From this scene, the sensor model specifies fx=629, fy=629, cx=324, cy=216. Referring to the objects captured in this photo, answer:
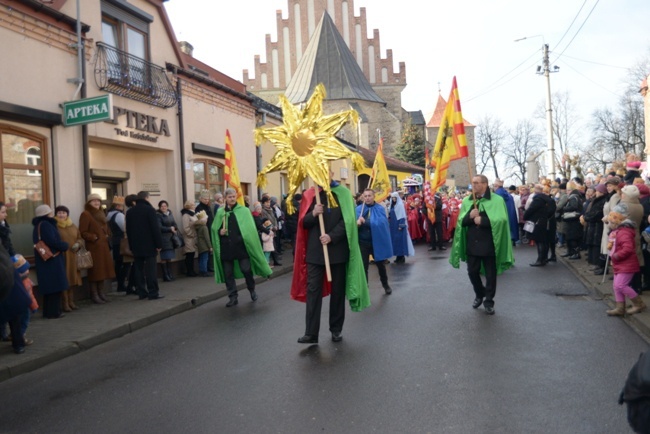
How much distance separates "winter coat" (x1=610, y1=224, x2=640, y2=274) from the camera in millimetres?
7848

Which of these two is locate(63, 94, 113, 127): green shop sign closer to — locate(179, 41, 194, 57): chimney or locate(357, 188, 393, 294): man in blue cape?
locate(357, 188, 393, 294): man in blue cape

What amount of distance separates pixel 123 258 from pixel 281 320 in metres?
4.64

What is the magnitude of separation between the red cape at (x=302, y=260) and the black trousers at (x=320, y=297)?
14 cm

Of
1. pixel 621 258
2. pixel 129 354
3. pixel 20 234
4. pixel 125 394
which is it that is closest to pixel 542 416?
pixel 125 394

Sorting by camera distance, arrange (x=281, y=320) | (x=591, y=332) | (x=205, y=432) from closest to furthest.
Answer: (x=205, y=432) → (x=591, y=332) → (x=281, y=320)

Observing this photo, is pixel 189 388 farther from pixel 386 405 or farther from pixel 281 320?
pixel 281 320

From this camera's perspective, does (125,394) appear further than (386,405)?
Yes

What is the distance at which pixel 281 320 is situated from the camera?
8648 millimetres

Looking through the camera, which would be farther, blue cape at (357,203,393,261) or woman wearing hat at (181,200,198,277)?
woman wearing hat at (181,200,198,277)

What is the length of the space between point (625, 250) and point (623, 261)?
0.14 metres

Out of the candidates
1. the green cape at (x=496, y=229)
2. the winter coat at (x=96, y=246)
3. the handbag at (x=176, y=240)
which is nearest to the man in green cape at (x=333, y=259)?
the green cape at (x=496, y=229)

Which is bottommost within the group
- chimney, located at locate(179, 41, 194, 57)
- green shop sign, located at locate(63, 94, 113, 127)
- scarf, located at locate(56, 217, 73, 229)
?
scarf, located at locate(56, 217, 73, 229)

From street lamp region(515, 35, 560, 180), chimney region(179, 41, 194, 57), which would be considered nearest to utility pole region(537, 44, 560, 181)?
street lamp region(515, 35, 560, 180)

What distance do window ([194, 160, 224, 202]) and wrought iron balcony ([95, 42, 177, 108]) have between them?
2105 millimetres
